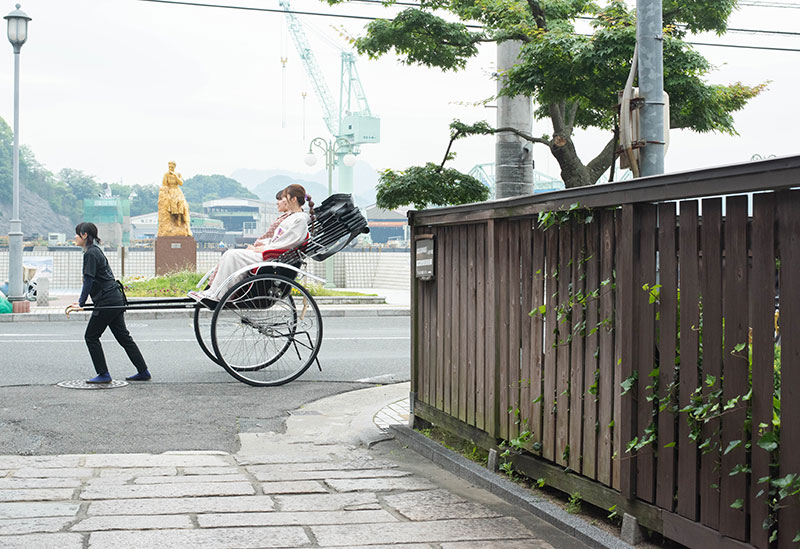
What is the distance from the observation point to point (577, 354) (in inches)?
169

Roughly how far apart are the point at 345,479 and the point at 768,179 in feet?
9.88

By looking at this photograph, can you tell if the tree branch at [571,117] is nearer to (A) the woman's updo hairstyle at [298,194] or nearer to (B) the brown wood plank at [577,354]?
(A) the woman's updo hairstyle at [298,194]

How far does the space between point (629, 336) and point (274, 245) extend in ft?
18.5

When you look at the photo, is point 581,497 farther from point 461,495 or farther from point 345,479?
point 345,479

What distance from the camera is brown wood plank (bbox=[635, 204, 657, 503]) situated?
3699mm

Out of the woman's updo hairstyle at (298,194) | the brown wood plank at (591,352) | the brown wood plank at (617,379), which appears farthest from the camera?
the woman's updo hairstyle at (298,194)

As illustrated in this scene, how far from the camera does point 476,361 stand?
5.39m

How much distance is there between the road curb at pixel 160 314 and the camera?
1769cm

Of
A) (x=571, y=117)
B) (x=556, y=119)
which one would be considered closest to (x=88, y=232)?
(x=556, y=119)

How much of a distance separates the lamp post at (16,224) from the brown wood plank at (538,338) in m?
15.9

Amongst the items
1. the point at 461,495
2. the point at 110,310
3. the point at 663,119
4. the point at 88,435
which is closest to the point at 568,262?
the point at 461,495

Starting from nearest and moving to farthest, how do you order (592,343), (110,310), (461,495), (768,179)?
(768,179), (592,343), (461,495), (110,310)

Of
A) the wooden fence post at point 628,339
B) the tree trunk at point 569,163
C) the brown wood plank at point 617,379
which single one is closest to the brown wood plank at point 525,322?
the brown wood plank at point 617,379

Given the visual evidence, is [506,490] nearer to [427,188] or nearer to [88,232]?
[88,232]
